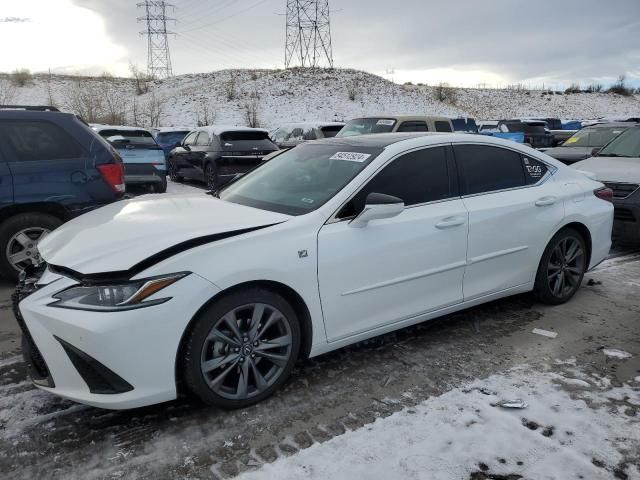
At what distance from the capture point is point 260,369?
3018 millimetres

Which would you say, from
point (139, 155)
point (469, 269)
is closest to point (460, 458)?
point (469, 269)

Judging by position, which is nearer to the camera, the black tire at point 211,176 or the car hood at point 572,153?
the car hood at point 572,153

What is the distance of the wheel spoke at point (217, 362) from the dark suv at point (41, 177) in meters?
3.16

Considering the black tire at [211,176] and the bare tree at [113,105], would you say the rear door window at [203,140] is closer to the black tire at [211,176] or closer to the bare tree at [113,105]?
the black tire at [211,176]

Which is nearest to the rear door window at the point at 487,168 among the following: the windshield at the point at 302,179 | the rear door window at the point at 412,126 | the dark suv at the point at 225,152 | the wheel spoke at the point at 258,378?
the windshield at the point at 302,179

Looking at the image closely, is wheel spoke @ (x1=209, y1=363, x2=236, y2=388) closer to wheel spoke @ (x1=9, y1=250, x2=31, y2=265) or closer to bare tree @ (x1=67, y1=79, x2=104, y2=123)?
wheel spoke @ (x1=9, y1=250, x2=31, y2=265)

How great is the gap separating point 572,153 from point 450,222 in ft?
25.1

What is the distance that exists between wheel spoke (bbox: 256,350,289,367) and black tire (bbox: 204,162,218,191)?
9.10 metres

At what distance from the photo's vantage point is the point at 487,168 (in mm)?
4113

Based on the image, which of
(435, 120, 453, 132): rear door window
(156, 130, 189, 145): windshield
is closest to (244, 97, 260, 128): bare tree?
(156, 130, 189, 145): windshield

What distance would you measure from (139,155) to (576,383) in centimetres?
928

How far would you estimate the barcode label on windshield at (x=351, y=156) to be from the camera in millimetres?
3598

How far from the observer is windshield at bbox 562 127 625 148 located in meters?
10.3

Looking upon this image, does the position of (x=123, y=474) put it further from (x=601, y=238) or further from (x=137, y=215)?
(x=601, y=238)
